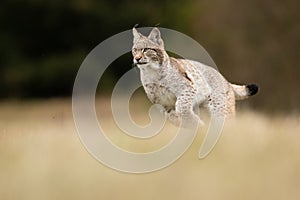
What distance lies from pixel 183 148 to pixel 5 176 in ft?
5.31

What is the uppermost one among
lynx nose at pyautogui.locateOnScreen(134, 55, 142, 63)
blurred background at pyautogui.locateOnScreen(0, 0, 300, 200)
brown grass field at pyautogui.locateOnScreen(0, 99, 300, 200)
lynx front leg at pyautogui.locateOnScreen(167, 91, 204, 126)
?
blurred background at pyautogui.locateOnScreen(0, 0, 300, 200)

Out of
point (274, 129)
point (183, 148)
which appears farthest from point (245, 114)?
point (183, 148)

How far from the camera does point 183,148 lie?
9180mm

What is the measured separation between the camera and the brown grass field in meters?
7.96

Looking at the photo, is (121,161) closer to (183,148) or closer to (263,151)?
(183,148)

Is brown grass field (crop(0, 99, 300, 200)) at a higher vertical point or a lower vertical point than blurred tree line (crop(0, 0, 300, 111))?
lower

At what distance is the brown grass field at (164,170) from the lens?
7961mm

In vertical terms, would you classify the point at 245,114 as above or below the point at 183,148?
above

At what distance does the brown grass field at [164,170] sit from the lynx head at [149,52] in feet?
2.57

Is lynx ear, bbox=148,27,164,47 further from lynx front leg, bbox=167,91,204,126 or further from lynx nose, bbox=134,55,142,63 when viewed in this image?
lynx front leg, bbox=167,91,204,126

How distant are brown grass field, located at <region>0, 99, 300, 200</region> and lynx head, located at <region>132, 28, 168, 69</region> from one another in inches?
30.8

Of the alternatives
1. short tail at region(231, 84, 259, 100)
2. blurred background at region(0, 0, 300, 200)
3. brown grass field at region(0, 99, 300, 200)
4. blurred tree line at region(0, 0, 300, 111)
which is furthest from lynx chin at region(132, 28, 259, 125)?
blurred tree line at region(0, 0, 300, 111)

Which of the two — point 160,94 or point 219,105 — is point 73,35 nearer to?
point 219,105

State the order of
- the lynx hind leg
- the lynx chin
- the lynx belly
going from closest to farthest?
the lynx chin
the lynx belly
the lynx hind leg
